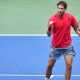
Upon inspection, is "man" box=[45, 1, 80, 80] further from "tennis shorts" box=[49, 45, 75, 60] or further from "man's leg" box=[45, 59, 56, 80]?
"man's leg" box=[45, 59, 56, 80]

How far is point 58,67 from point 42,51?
148 cm

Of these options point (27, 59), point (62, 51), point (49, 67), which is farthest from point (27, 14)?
point (62, 51)

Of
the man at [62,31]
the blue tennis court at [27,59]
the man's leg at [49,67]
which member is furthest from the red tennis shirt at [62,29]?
the blue tennis court at [27,59]

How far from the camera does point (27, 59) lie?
10578 millimetres

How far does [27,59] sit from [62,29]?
2986 millimetres

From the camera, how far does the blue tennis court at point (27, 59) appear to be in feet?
30.4

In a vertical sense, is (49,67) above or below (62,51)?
below

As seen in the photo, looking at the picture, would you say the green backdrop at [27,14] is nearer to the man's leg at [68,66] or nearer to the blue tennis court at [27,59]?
the blue tennis court at [27,59]

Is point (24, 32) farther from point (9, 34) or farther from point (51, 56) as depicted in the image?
point (51, 56)

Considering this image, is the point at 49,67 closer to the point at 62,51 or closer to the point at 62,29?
the point at 62,51

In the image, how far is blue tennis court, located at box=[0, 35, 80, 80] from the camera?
926 centimetres

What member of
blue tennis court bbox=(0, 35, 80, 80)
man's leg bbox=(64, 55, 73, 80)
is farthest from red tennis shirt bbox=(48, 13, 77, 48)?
blue tennis court bbox=(0, 35, 80, 80)

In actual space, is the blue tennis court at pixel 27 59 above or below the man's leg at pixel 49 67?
below

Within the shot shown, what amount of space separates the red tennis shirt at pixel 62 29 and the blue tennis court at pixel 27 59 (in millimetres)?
1392
